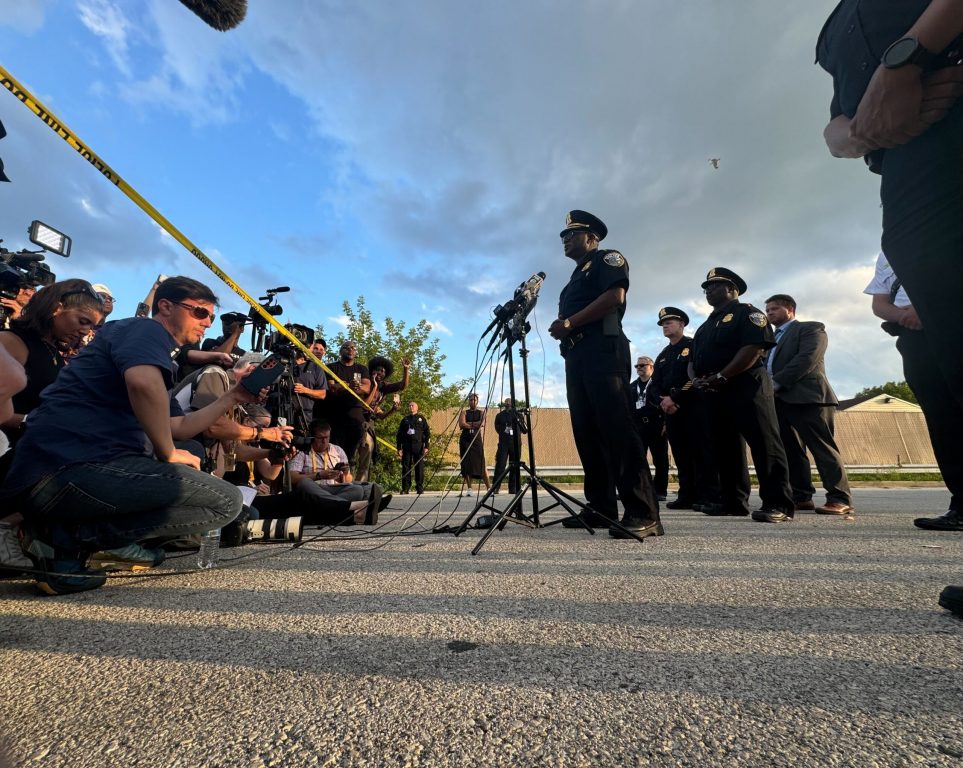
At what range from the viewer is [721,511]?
15.3 ft

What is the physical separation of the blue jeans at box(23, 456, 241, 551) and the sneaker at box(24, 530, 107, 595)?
0.04 metres

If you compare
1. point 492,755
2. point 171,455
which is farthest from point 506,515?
point 492,755

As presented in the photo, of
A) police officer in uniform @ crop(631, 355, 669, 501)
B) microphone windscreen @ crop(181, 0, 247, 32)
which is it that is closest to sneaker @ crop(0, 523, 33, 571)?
microphone windscreen @ crop(181, 0, 247, 32)

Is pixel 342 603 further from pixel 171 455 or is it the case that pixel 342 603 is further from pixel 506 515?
pixel 506 515

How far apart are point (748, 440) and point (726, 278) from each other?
1.56 m

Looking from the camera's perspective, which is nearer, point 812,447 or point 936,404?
point 936,404

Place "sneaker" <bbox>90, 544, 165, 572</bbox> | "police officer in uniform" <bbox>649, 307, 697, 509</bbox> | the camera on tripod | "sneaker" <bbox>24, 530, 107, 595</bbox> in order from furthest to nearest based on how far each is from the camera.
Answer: "police officer in uniform" <bbox>649, 307, 697, 509</bbox> < the camera on tripod < "sneaker" <bbox>90, 544, 165, 572</bbox> < "sneaker" <bbox>24, 530, 107, 595</bbox>

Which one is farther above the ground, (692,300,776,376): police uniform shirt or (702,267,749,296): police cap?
(702,267,749,296): police cap

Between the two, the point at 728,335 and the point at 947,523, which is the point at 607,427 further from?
the point at 947,523

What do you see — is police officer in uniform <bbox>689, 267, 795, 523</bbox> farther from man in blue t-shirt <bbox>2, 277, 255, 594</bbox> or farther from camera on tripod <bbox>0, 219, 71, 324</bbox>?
camera on tripod <bbox>0, 219, 71, 324</bbox>

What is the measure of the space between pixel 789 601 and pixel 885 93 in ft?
4.64

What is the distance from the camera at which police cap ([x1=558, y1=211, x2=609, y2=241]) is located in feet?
12.6

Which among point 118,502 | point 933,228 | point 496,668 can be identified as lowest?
point 496,668

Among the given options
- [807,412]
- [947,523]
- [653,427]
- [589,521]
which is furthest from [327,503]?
[653,427]
